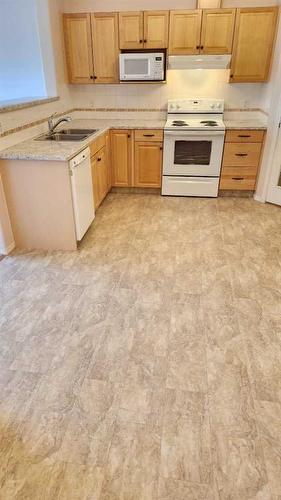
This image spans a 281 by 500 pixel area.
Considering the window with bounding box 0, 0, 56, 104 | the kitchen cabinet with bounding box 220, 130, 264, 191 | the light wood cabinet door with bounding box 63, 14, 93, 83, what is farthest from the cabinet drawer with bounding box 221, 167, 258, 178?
the window with bounding box 0, 0, 56, 104

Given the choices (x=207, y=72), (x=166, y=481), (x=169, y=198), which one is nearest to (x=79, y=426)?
(x=166, y=481)

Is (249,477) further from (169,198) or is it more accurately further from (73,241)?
(169,198)

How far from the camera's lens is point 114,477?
1.38 m

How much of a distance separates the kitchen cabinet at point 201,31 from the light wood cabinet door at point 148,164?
114 centimetres

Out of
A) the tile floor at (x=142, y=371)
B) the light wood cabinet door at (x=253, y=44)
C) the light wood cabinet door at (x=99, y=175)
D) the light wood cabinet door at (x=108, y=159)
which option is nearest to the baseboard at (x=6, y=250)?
the tile floor at (x=142, y=371)

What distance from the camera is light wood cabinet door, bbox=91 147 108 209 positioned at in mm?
3640

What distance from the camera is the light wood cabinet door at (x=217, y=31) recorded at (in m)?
3.74

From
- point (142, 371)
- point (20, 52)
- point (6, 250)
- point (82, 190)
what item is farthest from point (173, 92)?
point (142, 371)

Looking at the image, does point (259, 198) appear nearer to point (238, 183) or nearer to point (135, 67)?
point (238, 183)

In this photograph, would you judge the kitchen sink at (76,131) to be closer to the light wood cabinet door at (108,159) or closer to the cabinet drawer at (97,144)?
the cabinet drawer at (97,144)

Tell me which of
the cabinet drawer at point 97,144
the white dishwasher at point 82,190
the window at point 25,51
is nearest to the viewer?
the white dishwasher at point 82,190

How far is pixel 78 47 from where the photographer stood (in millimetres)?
4098

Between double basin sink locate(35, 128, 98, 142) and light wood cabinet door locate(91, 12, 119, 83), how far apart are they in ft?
2.88

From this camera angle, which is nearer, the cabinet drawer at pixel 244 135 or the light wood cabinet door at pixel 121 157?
the cabinet drawer at pixel 244 135
